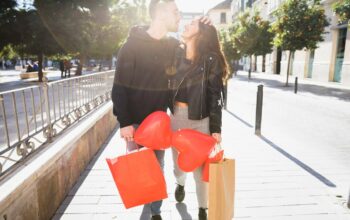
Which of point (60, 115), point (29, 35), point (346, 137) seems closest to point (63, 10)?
point (29, 35)

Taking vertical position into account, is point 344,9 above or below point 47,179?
above

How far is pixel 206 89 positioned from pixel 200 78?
0.11 m

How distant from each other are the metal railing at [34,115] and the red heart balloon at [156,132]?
1.28 m

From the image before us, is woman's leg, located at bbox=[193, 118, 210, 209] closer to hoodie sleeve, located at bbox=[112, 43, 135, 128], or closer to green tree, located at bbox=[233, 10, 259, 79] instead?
hoodie sleeve, located at bbox=[112, 43, 135, 128]

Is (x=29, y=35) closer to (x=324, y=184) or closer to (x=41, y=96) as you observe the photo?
(x=41, y=96)

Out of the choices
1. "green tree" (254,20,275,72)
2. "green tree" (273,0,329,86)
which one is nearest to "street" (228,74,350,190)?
"green tree" (273,0,329,86)

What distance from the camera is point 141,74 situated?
249cm

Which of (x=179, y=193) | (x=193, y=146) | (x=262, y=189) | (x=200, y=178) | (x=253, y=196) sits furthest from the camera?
(x=262, y=189)

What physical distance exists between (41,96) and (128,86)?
6.28ft

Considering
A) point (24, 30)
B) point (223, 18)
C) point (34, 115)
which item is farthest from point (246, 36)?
point (223, 18)

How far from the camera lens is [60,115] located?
4.50m

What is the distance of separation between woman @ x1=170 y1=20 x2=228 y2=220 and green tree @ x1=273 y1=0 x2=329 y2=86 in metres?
15.4

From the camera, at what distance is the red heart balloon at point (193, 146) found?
2.26 m

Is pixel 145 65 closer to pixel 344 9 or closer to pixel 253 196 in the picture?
pixel 253 196
